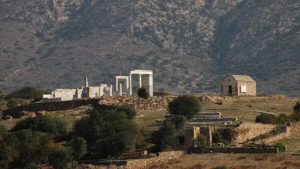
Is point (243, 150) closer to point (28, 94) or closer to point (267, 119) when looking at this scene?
point (267, 119)

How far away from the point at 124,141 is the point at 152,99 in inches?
1111

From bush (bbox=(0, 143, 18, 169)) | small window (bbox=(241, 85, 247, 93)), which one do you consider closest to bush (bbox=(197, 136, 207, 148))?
bush (bbox=(0, 143, 18, 169))

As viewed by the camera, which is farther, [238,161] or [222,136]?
[222,136]

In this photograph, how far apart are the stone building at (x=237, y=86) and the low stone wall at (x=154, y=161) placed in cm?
4015

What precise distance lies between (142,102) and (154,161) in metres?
31.1

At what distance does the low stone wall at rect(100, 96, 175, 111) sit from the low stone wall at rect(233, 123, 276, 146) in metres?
22.0

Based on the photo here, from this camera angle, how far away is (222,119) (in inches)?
3693

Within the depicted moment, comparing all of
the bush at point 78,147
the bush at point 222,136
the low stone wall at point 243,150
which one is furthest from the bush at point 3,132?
the low stone wall at point 243,150

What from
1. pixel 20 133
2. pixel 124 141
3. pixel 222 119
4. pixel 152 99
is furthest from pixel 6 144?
pixel 152 99

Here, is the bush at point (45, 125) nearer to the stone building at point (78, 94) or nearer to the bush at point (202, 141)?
the bush at point (202, 141)

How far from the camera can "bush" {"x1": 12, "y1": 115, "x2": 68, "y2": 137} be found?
93750mm

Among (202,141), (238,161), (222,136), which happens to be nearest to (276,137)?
(222,136)

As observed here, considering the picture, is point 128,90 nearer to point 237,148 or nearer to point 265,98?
point 265,98

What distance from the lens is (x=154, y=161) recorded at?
8156cm
